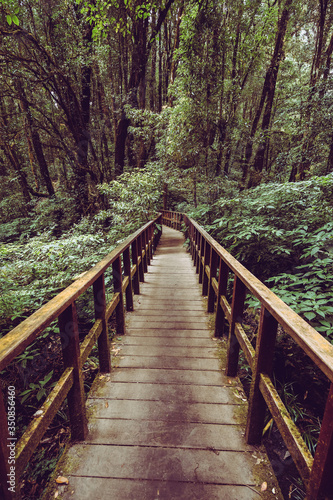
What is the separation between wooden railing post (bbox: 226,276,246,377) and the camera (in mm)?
2121

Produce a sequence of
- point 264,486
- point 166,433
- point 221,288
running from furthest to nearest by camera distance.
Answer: point 221,288 → point 166,433 → point 264,486

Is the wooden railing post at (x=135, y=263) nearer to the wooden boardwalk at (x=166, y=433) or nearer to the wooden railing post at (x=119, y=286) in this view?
the wooden railing post at (x=119, y=286)

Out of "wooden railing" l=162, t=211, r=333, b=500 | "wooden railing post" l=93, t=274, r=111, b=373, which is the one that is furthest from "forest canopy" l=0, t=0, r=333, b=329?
"wooden railing post" l=93, t=274, r=111, b=373

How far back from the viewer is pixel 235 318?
2.22m

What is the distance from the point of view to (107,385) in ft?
7.78

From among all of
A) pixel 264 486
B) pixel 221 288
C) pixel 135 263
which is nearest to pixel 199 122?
pixel 135 263

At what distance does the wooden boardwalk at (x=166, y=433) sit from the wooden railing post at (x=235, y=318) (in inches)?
4.8

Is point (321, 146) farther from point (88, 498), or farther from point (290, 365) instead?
point (88, 498)

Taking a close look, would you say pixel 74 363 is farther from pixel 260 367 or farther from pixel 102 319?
pixel 260 367

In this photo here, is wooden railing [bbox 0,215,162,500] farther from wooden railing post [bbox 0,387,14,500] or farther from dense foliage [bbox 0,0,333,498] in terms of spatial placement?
dense foliage [bbox 0,0,333,498]

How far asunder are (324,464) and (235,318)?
4.29 feet

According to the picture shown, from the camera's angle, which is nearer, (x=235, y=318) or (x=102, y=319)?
(x=235, y=318)

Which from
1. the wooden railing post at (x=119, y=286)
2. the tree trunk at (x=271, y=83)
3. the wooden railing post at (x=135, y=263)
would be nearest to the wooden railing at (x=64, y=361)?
the wooden railing post at (x=119, y=286)

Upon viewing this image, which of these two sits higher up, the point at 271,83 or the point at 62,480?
the point at 271,83
